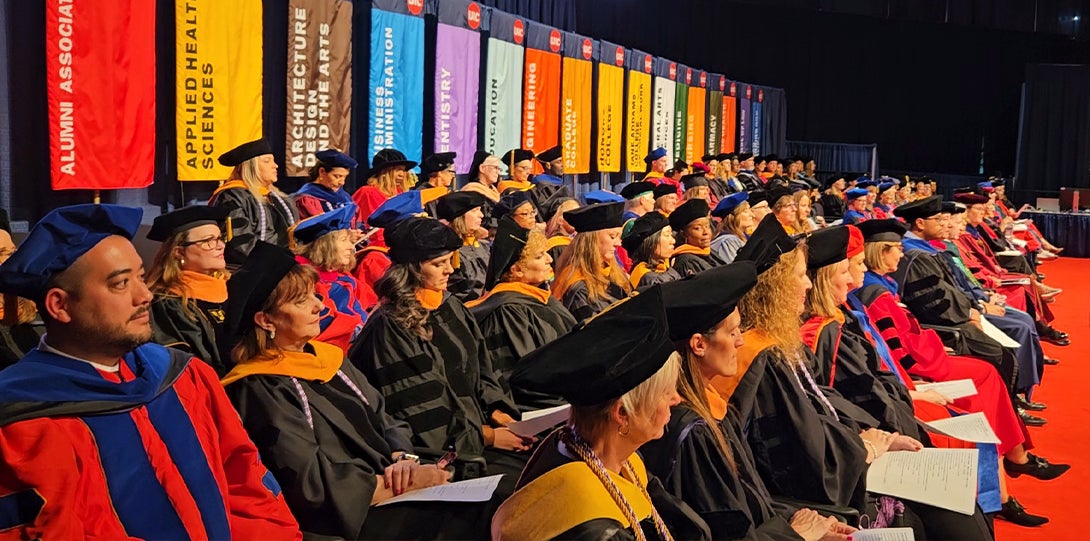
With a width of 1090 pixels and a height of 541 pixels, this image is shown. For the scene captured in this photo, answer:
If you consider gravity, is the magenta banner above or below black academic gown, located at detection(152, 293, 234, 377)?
above

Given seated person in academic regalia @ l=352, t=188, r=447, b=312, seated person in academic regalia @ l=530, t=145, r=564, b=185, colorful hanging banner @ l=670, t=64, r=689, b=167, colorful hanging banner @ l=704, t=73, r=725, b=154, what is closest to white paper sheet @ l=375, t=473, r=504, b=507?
seated person in academic regalia @ l=352, t=188, r=447, b=312

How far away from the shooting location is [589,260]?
4809mm

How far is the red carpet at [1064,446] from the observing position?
13.7 feet

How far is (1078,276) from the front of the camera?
13430 mm

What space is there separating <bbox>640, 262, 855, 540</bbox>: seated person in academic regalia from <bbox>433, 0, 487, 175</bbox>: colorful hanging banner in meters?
6.16

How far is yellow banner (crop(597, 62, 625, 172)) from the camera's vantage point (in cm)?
1288

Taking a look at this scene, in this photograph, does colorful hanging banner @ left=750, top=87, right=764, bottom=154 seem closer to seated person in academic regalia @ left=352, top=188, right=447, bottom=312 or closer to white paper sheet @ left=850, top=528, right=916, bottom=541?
seated person in academic regalia @ left=352, top=188, right=447, bottom=312

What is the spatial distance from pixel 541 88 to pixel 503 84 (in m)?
1.02

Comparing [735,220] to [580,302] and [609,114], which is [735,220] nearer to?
[580,302]

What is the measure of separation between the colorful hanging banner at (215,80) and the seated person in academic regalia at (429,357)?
2520 millimetres

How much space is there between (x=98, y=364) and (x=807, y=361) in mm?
2296

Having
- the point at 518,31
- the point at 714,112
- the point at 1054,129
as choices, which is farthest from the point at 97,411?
the point at 1054,129

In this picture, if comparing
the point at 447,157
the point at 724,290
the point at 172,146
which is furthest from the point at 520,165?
the point at 724,290

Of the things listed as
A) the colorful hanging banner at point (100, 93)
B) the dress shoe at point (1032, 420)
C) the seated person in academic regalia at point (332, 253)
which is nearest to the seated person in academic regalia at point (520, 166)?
the colorful hanging banner at point (100, 93)
